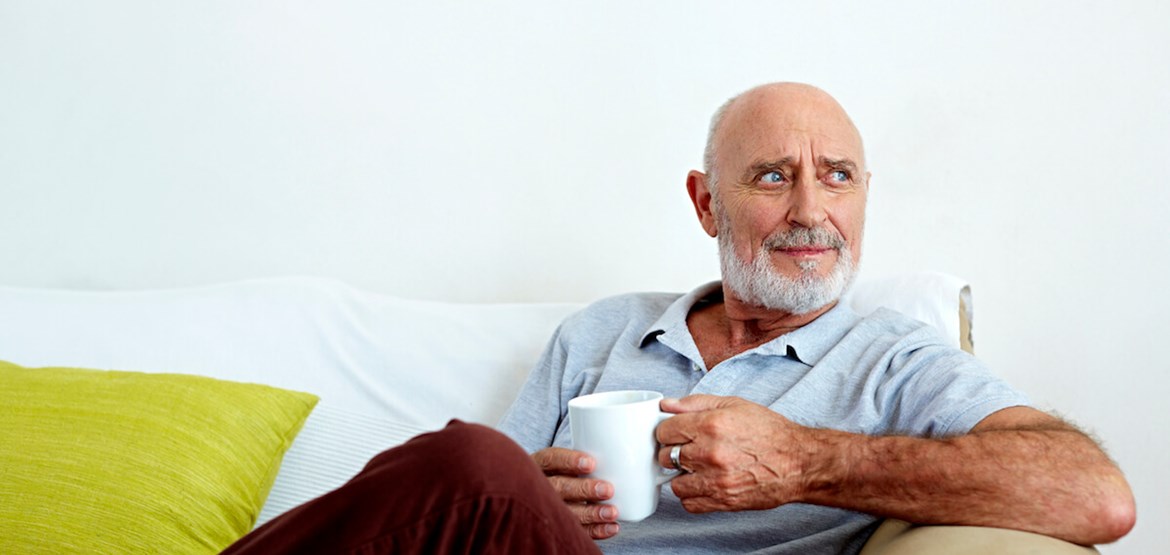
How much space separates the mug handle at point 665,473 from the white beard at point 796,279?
0.47 meters

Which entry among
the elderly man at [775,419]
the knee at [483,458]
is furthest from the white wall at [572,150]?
the knee at [483,458]

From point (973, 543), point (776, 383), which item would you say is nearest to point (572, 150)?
point (776, 383)

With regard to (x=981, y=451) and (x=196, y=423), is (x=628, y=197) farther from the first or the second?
(x=981, y=451)

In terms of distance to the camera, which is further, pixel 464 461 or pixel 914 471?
pixel 914 471

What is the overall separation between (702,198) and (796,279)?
307mm

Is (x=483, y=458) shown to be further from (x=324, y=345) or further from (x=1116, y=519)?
(x=324, y=345)

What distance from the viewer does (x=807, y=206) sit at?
60.9 inches

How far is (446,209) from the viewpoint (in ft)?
7.05

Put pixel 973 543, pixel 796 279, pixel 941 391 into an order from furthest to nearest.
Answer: pixel 796 279 → pixel 941 391 → pixel 973 543

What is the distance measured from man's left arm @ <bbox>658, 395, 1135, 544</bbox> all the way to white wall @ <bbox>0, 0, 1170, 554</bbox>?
77 centimetres

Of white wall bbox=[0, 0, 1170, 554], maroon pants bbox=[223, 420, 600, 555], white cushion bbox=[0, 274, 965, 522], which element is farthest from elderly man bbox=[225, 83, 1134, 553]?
white wall bbox=[0, 0, 1170, 554]

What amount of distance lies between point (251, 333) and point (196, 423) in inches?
14.4

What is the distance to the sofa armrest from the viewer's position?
973mm

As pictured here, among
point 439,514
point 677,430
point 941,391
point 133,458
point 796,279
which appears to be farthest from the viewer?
point 796,279
